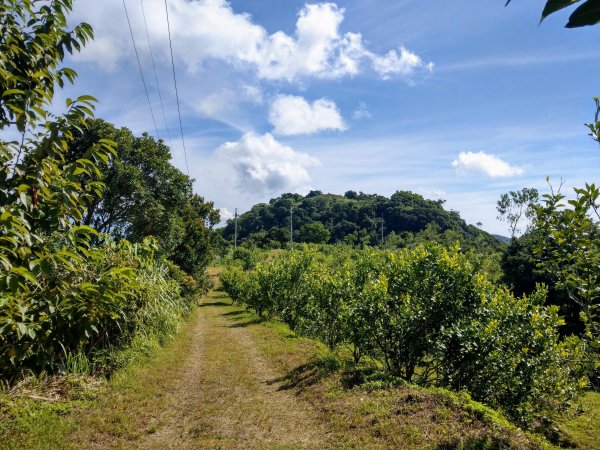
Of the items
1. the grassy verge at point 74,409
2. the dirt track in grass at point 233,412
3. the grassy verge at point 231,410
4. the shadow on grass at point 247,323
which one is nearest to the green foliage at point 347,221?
the shadow on grass at point 247,323

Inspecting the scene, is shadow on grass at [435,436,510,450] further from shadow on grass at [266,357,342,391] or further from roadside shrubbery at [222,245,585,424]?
shadow on grass at [266,357,342,391]

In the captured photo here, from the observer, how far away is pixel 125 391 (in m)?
7.13

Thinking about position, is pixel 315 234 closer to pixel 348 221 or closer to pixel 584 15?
pixel 348 221

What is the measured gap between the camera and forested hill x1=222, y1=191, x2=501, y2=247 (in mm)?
85812

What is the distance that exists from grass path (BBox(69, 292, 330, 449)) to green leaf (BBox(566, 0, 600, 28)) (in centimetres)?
574

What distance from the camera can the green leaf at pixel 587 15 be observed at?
76cm

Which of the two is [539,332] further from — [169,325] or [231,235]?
[231,235]

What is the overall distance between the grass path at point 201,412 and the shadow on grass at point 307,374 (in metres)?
0.22

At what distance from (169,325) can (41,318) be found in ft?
18.7

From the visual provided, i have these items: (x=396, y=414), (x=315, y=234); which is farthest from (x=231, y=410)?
(x=315, y=234)

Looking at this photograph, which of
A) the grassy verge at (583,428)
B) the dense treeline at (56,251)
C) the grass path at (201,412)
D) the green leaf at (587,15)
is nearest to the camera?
the green leaf at (587,15)

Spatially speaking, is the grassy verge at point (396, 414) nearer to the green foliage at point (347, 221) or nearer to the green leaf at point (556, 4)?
the green leaf at point (556, 4)

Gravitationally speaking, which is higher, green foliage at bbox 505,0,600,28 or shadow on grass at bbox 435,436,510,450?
green foliage at bbox 505,0,600,28

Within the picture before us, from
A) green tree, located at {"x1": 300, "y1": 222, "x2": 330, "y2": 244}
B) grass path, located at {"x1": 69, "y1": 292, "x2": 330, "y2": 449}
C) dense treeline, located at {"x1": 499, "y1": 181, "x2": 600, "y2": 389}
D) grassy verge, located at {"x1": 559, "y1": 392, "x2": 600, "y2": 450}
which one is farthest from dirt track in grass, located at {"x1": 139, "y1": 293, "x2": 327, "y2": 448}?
green tree, located at {"x1": 300, "y1": 222, "x2": 330, "y2": 244}
